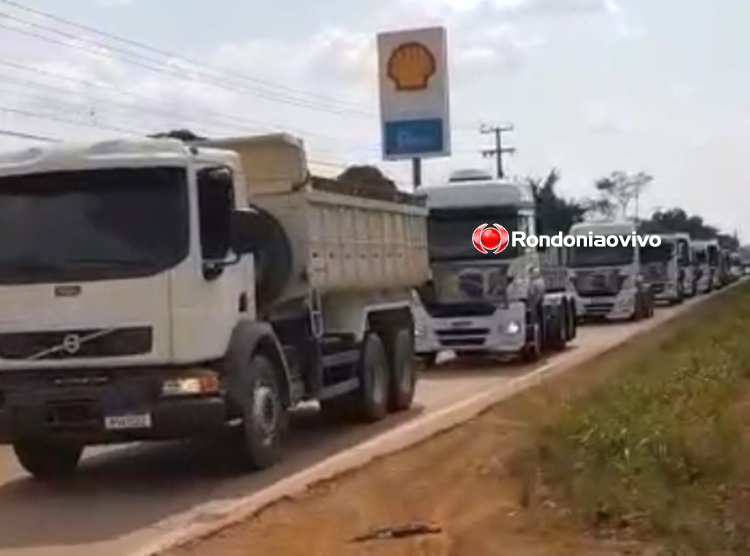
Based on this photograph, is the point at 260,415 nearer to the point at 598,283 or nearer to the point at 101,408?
the point at 101,408

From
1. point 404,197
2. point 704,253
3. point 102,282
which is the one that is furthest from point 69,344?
point 704,253

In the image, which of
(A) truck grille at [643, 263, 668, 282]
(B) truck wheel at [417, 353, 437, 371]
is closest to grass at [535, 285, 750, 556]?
(B) truck wheel at [417, 353, 437, 371]

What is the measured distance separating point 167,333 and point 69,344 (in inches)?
30.6

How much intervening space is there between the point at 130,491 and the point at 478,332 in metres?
12.4

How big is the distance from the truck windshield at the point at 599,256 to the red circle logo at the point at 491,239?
1501 centimetres

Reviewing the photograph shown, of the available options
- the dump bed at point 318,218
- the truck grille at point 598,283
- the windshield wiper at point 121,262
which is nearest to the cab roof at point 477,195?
the dump bed at point 318,218

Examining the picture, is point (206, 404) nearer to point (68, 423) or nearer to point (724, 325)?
point (68, 423)

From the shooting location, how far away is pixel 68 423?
39.5ft

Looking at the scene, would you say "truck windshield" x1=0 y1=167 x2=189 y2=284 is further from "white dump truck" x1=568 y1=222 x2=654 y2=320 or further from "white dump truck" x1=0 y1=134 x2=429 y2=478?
"white dump truck" x1=568 y1=222 x2=654 y2=320

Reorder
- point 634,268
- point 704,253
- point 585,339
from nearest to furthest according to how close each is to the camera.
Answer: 1. point 585,339
2. point 634,268
3. point 704,253

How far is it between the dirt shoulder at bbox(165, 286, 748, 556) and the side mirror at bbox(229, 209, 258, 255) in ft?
7.03

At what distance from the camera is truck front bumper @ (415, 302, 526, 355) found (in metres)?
24.4

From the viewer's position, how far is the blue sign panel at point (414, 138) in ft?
135

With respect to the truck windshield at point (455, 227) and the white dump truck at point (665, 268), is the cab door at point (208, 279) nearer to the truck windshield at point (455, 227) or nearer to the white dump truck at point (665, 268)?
the truck windshield at point (455, 227)
